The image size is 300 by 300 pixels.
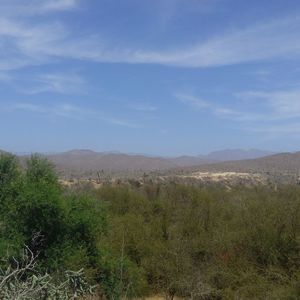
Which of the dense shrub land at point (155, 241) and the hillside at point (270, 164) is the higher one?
the hillside at point (270, 164)

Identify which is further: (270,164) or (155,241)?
(270,164)

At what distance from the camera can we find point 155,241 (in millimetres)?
37031

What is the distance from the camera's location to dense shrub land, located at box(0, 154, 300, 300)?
2442 cm

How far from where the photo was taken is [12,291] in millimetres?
4793

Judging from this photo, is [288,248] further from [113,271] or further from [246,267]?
[113,271]

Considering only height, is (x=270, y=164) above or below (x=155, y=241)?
above

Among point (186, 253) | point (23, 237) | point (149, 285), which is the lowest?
point (149, 285)

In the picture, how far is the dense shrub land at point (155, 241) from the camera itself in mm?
24422

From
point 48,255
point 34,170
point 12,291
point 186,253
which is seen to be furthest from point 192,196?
point 12,291

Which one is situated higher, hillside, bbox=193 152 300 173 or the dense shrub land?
hillside, bbox=193 152 300 173

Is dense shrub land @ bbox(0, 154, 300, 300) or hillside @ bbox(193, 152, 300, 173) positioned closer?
dense shrub land @ bbox(0, 154, 300, 300)

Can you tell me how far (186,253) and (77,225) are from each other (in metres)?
10.4

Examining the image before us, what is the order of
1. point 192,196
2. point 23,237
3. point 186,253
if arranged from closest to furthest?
1. point 23,237
2. point 186,253
3. point 192,196

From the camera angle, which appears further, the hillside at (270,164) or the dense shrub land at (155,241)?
the hillside at (270,164)
